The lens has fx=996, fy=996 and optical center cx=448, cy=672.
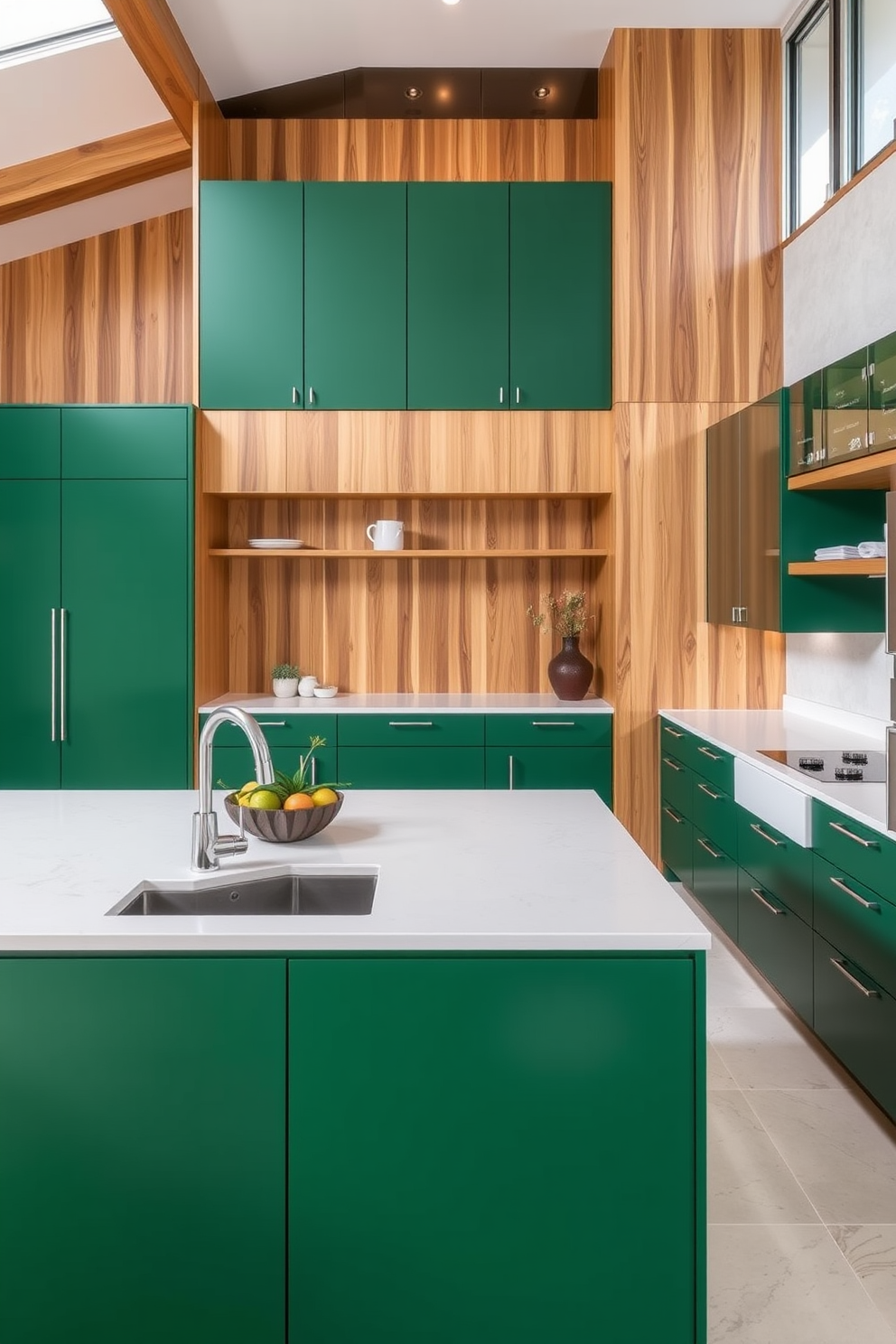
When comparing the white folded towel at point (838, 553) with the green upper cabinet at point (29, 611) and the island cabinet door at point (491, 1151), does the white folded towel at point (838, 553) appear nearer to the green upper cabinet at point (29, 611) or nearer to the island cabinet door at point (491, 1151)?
the island cabinet door at point (491, 1151)

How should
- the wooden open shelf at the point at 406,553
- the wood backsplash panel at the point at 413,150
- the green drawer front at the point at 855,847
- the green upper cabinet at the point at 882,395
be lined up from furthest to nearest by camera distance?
the wood backsplash panel at the point at 413,150
the wooden open shelf at the point at 406,553
the green upper cabinet at the point at 882,395
the green drawer front at the point at 855,847

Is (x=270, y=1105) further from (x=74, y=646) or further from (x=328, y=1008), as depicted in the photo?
(x=74, y=646)

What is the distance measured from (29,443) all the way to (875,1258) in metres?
3.96

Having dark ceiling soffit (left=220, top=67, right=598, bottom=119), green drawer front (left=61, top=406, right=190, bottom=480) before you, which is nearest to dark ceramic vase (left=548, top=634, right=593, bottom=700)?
green drawer front (left=61, top=406, right=190, bottom=480)

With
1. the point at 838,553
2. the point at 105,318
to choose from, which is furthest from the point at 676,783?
the point at 105,318

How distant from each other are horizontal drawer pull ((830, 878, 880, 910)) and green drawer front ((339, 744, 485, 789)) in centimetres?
183

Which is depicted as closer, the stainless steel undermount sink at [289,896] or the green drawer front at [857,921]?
the stainless steel undermount sink at [289,896]

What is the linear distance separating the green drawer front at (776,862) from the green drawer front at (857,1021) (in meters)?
0.15

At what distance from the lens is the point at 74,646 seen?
13.6 feet

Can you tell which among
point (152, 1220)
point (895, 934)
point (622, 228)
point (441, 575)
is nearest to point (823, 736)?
point (895, 934)

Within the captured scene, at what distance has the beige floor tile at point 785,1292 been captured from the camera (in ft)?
5.86

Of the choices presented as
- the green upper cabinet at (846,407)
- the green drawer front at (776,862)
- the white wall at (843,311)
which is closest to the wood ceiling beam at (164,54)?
the white wall at (843,311)

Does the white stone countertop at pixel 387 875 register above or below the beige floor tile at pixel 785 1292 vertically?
above

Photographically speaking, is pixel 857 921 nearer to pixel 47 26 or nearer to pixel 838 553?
pixel 838 553
